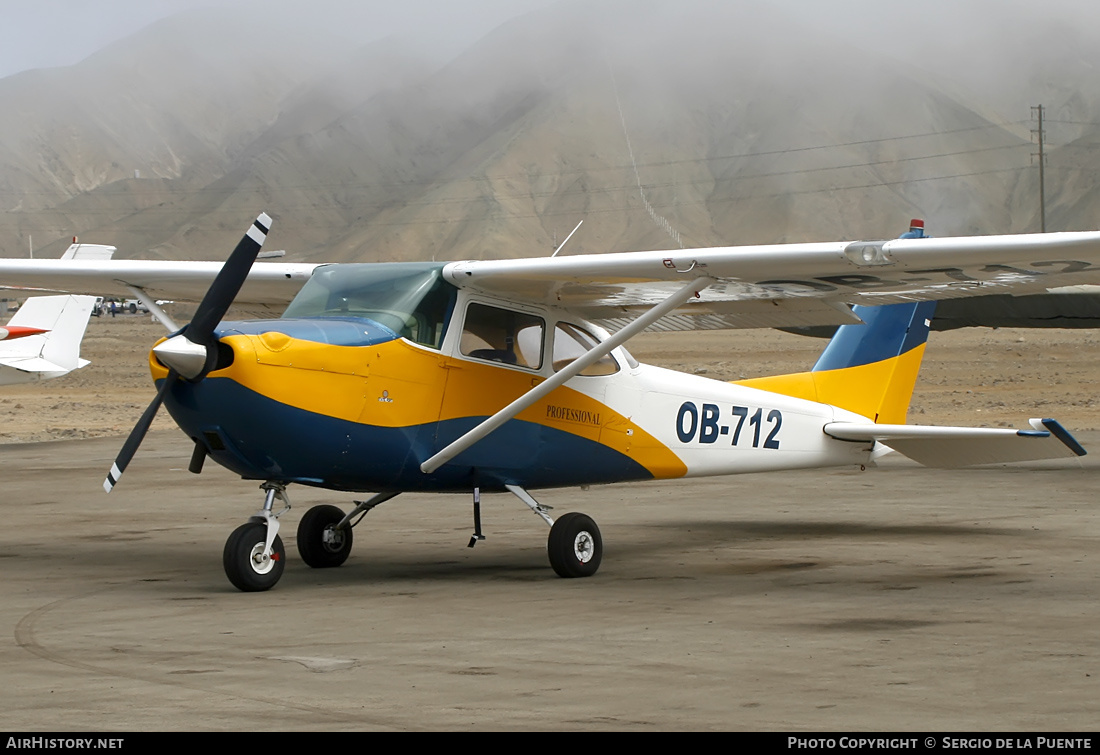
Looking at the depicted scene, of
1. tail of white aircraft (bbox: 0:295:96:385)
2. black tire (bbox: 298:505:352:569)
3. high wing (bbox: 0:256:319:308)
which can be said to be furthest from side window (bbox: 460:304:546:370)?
tail of white aircraft (bbox: 0:295:96:385)

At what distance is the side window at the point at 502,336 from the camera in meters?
10.8

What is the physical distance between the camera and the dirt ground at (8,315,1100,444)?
28.9m

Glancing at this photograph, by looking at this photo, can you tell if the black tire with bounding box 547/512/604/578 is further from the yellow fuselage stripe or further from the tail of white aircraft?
the tail of white aircraft

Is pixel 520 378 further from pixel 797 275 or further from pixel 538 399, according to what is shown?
pixel 797 275

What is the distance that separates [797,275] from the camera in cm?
1030

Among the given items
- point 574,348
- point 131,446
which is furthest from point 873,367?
point 131,446

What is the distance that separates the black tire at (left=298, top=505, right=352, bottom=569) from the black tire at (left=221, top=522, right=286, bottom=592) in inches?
53.5

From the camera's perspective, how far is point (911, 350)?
14516 mm

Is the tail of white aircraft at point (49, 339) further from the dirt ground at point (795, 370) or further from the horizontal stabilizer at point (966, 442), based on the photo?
the horizontal stabilizer at point (966, 442)

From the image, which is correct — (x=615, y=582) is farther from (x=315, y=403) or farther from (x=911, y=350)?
(x=911, y=350)

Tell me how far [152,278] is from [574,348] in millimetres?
4140

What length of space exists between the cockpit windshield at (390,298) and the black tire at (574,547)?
167 centimetres

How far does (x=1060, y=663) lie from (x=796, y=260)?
3.92 m

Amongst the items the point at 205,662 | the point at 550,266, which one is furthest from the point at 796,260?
the point at 205,662
